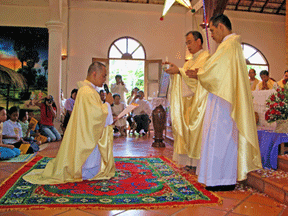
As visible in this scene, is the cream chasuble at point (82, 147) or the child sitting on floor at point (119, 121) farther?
the child sitting on floor at point (119, 121)

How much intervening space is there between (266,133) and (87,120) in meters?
2.09

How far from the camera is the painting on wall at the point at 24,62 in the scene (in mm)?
10000

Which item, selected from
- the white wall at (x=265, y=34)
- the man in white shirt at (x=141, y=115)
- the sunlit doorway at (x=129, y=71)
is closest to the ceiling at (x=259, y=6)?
the white wall at (x=265, y=34)

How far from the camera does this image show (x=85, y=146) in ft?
9.70

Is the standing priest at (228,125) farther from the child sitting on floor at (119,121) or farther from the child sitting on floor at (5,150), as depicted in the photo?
the child sitting on floor at (119,121)

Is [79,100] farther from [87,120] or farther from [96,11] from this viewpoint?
[96,11]

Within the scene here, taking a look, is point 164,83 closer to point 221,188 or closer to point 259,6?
point 221,188

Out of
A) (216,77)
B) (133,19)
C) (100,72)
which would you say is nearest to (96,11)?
(133,19)

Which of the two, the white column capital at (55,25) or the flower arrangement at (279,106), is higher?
the white column capital at (55,25)

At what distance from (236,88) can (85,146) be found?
5.21 ft

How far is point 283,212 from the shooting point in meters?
2.28

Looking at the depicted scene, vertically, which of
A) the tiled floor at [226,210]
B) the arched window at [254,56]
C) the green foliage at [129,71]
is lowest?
the tiled floor at [226,210]

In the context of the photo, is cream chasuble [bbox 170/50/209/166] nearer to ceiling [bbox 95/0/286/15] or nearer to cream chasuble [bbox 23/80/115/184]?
cream chasuble [bbox 23/80/115/184]

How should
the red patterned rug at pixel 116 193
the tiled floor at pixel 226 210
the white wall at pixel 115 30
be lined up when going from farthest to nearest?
1. the white wall at pixel 115 30
2. the red patterned rug at pixel 116 193
3. the tiled floor at pixel 226 210
